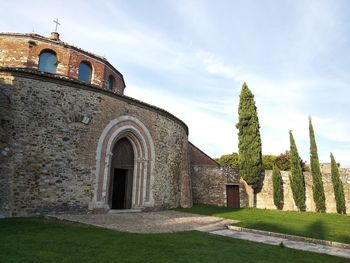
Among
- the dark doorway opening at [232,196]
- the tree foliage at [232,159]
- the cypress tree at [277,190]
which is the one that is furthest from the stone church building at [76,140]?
the tree foliage at [232,159]

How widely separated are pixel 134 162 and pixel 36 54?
27.6ft

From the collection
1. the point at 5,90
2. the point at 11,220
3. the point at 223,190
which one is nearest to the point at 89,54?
the point at 5,90

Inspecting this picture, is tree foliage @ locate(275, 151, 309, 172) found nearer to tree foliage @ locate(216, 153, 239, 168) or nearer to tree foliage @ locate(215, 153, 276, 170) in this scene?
tree foliage @ locate(215, 153, 276, 170)

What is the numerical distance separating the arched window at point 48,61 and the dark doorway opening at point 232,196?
1448 centimetres

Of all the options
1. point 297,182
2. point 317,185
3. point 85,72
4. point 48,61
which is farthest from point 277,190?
point 48,61

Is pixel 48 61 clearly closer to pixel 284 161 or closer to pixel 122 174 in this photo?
pixel 122 174

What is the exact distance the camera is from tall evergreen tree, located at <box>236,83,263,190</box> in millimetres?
20594

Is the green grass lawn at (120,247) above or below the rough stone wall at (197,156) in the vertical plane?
below

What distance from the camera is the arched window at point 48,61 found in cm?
1630

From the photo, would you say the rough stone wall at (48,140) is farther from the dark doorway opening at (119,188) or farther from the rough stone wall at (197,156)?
the rough stone wall at (197,156)

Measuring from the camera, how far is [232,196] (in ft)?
69.5

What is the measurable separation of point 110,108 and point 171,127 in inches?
185

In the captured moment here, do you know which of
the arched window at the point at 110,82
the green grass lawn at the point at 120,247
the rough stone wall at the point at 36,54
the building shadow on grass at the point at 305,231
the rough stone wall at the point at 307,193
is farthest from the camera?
the rough stone wall at the point at 307,193

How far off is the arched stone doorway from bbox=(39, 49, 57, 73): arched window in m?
6.38
